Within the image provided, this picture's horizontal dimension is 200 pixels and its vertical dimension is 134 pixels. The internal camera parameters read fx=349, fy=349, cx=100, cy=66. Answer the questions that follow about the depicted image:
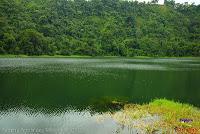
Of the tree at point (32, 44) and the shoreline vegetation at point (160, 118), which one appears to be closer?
the shoreline vegetation at point (160, 118)

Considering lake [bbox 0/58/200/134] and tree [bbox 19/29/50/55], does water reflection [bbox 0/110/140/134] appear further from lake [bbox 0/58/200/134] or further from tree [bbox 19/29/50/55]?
tree [bbox 19/29/50/55]

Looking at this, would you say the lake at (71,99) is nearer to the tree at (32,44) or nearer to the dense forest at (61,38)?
the tree at (32,44)

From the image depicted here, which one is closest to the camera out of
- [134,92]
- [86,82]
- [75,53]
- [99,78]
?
[134,92]

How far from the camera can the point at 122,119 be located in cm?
2819

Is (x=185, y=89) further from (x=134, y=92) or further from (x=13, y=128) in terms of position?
(x=13, y=128)

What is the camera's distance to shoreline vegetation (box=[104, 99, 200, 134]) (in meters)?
25.2

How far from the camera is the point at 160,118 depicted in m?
28.6

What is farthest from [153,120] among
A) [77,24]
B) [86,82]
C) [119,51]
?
[77,24]

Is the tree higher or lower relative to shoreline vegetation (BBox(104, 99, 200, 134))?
higher

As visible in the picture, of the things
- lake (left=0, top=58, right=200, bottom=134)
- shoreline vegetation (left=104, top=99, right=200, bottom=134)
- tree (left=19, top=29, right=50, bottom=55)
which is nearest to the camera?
shoreline vegetation (left=104, top=99, right=200, bottom=134)

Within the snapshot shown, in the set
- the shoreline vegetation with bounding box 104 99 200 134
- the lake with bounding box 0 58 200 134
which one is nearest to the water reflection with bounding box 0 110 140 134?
the lake with bounding box 0 58 200 134

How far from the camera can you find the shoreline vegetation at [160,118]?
2516cm

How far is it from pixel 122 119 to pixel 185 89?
24.4 m

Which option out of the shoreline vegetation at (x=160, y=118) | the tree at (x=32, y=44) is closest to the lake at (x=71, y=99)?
the shoreline vegetation at (x=160, y=118)
